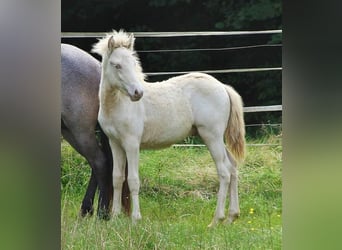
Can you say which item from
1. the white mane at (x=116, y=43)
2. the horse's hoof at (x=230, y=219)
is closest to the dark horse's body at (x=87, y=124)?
the white mane at (x=116, y=43)

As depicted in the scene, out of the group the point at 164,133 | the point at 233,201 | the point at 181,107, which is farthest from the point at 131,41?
the point at 233,201

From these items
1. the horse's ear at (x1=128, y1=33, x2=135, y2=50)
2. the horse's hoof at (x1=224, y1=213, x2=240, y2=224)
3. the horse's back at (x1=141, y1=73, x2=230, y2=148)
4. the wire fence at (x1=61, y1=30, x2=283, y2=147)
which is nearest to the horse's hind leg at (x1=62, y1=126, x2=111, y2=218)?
the horse's back at (x1=141, y1=73, x2=230, y2=148)

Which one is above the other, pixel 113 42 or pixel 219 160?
pixel 113 42

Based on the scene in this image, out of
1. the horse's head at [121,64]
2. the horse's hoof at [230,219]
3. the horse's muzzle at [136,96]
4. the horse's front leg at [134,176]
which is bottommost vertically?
the horse's hoof at [230,219]

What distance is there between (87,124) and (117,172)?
432 mm

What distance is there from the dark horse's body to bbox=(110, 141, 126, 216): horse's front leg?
0.13 ft

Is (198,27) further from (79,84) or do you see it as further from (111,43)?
(79,84)

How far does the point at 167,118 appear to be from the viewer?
458 centimetres

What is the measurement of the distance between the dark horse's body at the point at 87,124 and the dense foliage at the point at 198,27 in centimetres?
19

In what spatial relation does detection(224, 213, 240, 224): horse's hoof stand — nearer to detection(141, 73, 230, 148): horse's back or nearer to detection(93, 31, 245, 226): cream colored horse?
detection(93, 31, 245, 226): cream colored horse

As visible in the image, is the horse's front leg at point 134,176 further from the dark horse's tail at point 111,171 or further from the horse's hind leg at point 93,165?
the horse's hind leg at point 93,165

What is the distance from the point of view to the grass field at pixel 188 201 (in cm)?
454
